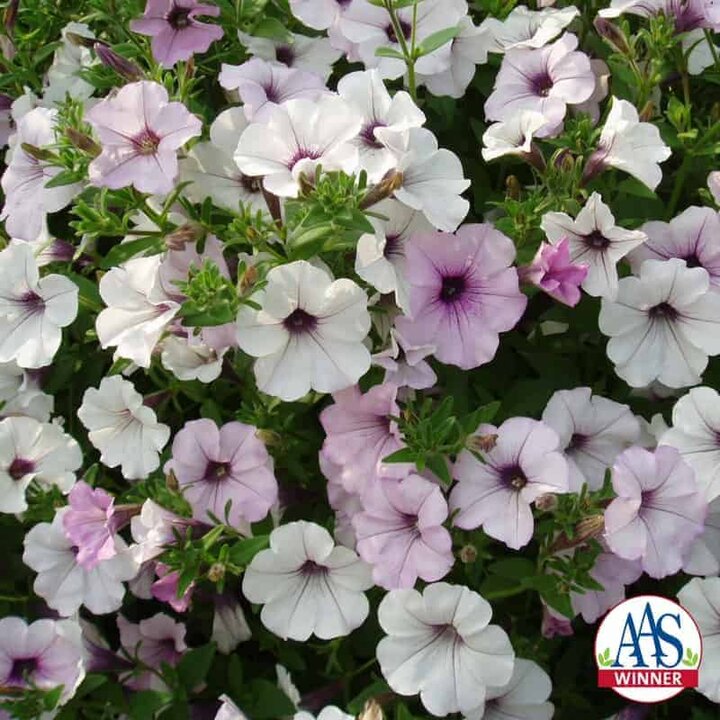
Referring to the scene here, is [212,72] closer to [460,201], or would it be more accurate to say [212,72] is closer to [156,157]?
[156,157]

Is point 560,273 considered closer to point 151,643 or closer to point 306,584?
point 306,584

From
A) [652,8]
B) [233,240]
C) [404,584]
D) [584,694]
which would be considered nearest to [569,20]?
[652,8]

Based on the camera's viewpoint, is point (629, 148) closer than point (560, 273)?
No

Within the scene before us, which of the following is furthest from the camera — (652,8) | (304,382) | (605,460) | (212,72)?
(212,72)

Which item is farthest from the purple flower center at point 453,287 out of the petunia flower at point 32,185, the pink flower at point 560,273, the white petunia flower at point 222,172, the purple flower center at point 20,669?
the purple flower center at point 20,669

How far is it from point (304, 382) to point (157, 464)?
1.10ft

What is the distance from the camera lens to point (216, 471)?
5.56 feet

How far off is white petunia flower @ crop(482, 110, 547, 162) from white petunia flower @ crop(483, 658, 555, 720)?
0.83 metres

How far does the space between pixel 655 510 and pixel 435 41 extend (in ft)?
2.85

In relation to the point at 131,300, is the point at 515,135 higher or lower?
higher

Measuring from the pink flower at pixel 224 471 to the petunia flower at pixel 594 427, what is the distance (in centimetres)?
47

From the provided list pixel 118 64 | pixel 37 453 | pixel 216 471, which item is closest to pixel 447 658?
pixel 216 471

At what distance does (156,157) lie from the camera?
5.23 feet

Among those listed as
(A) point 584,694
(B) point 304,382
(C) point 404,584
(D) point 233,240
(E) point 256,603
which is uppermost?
(D) point 233,240
